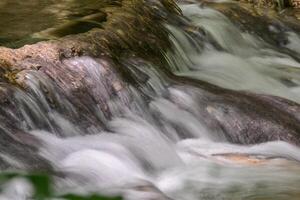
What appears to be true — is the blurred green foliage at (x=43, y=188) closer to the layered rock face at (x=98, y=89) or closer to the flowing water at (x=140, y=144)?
the flowing water at (x=140, y=144)

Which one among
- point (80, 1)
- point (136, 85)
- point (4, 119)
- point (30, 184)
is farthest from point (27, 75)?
point (30, 184)

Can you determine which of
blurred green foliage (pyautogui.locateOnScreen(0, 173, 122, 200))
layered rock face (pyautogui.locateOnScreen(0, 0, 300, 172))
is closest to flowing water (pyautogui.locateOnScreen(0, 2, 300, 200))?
layered rock face (pyautogui.locateOnScreen(0, 0, 300, 172))

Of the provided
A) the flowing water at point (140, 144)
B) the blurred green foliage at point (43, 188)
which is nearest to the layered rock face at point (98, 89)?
the flowing water at point (140, 144)

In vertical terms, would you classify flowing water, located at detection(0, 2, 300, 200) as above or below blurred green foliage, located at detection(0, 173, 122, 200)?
below

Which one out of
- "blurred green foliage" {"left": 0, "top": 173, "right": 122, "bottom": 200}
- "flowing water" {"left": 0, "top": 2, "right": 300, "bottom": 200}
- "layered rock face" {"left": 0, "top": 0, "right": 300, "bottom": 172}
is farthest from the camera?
"layered rock face" {"left": 0, "top": 0, "right": 300, "bottom": 172}

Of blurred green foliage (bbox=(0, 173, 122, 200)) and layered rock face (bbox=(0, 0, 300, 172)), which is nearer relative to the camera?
blurred green foliage (bbox=(0, 173, 122, 200))

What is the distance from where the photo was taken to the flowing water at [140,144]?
4605 millimetres

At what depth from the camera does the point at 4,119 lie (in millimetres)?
4734

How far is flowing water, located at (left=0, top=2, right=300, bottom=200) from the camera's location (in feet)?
15.1

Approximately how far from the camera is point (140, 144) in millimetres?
5297

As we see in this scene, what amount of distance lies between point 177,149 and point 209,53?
3.06m

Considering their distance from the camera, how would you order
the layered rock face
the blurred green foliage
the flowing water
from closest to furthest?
the blurred green foliage → the flowing water → the layered rock face

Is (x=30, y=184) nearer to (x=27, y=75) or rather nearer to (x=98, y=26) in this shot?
(x=27, y=75)

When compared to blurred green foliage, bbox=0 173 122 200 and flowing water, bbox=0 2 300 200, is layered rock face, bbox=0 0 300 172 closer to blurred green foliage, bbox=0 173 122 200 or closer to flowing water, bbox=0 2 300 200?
flowing water, bbox=0 2 300 200
